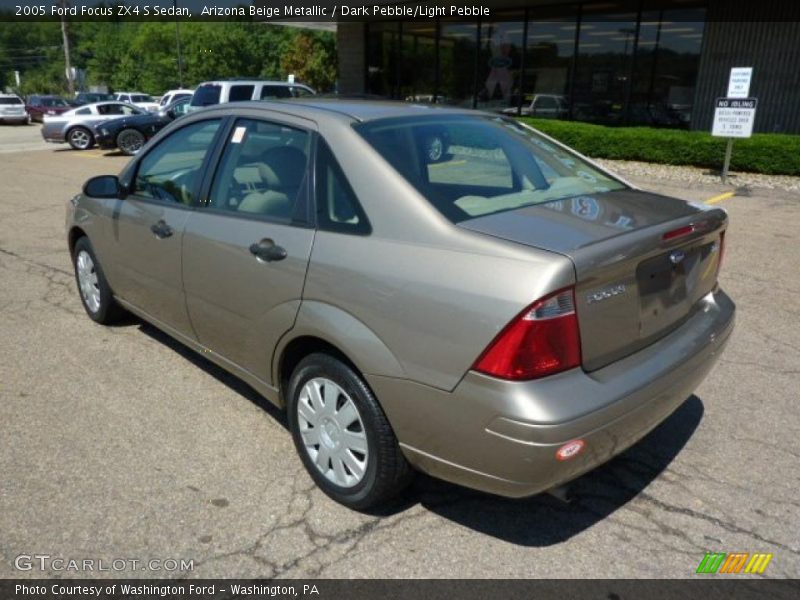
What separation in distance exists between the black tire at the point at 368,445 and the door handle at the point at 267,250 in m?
0.46

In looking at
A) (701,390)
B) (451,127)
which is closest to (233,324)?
(451,127)

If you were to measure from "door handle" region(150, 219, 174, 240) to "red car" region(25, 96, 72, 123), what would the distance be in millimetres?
35166

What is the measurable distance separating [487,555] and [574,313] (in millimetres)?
1042

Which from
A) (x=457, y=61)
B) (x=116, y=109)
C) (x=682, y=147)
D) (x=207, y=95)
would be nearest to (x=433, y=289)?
(x=682, y=147)

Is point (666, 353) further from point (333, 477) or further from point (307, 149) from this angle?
point (307, 149)

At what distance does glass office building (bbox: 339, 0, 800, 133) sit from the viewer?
14.8 m

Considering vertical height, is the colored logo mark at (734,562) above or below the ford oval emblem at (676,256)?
below

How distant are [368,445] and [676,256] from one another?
1.42 metres

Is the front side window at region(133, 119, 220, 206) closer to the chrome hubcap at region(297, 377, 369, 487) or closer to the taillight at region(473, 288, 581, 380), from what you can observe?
the chrome hubcap at region(297, 377, 369, 487)

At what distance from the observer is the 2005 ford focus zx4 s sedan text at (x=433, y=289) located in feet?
7.00

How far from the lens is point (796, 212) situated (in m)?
9.22

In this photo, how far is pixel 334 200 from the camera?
2658mm

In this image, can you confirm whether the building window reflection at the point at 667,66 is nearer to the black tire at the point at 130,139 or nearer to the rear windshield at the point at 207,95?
the rear windshield at the point at 207,95

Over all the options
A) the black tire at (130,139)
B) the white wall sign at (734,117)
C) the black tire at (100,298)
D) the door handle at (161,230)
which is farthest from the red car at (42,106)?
the door handle at (161,230)
